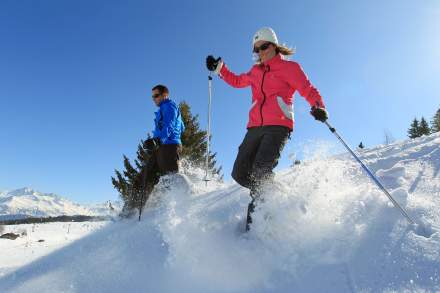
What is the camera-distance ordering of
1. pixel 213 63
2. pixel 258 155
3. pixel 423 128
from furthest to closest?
pixel 423 128 → pixel 213 63 → pixel 258 155

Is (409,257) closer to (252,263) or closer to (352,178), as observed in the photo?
(252,263)

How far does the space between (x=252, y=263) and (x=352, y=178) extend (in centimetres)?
227

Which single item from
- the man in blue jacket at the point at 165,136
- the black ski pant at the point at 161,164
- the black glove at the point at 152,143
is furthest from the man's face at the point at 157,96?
the black ski pant at the point at 161,164

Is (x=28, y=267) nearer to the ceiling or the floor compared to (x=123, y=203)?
nearer to the floor

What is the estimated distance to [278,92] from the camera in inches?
165

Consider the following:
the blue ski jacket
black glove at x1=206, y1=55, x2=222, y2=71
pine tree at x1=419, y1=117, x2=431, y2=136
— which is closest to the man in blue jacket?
the blue ski jacket

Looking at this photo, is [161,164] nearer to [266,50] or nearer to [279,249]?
[266,50]

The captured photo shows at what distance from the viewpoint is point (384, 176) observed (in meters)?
4.98

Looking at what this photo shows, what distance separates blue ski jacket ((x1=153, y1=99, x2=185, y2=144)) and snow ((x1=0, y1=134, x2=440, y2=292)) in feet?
5.57

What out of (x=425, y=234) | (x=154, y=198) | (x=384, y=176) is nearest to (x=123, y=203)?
(x=154, y=198)

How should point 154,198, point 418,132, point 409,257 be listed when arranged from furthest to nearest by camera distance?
point 418,132 → point 154,198 → point 409,257

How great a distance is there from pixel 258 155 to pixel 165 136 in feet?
8.18

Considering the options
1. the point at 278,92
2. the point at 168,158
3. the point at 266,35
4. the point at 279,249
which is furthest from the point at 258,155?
the point at 168,158

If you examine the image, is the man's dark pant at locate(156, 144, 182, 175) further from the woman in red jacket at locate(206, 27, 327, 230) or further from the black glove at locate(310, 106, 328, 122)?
the black glove at locate(310, 106, 328, 122)
